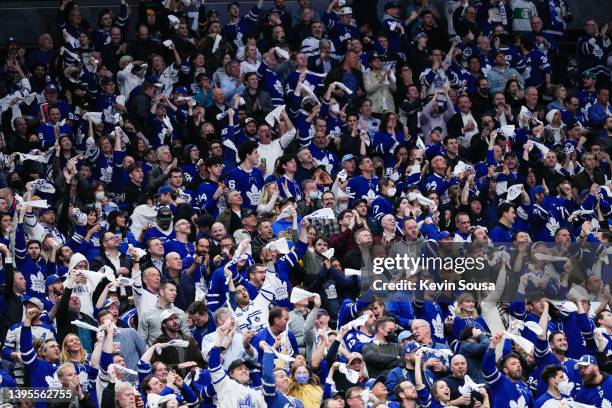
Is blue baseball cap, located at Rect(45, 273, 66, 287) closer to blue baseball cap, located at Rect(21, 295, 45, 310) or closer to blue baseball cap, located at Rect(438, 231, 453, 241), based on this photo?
blue baseball cap, located at Rect(21, 295, 45, 310)

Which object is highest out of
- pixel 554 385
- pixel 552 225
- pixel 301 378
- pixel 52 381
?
pixel 52 381

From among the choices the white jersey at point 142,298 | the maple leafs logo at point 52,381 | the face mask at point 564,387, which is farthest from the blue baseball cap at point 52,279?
the face mask at point 564,387

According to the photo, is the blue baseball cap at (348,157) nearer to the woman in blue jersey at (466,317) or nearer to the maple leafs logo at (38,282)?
the woman in blue jersey at (466,317)

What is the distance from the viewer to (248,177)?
1816cm

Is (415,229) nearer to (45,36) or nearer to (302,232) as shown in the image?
(302,232)

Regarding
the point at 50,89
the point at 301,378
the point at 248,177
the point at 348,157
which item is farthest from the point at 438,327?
the point at 50,89

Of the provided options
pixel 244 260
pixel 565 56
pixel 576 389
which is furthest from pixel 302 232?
pixel 565 56

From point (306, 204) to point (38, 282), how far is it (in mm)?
3091

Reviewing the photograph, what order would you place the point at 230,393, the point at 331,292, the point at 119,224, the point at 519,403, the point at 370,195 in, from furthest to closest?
the point at 370,195 → the point at 119,224 → the point at 331,292 → the point at 519,403 → the point at 230,393

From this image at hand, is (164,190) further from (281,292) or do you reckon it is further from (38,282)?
(281,292)

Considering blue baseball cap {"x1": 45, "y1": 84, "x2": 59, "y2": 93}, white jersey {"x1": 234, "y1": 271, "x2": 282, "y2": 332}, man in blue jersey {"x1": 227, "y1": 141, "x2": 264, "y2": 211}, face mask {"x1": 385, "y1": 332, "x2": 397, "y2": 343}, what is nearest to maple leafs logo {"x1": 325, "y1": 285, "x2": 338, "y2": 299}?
white jersey {"x1": 234, "y1": 271, "x2": 282, "y2": 332}

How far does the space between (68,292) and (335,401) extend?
2.85 metres

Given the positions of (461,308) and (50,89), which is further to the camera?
(50,89)

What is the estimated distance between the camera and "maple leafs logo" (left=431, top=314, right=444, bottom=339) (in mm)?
16016
